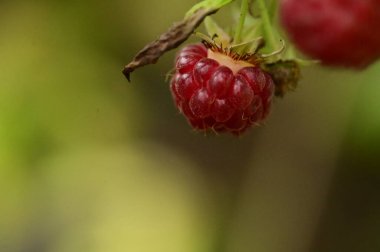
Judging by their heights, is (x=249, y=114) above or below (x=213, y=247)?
above

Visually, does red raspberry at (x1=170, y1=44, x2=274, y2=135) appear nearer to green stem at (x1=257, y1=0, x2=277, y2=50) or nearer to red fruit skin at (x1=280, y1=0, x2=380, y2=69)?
green stem at (x1=257, y1=0, x2=277, y2=50)

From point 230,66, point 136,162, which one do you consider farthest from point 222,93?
point 136,162

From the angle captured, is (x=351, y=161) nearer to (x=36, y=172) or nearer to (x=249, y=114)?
(x=36, y=172)

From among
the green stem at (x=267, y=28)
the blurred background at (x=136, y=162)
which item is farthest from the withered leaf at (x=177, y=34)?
the blurred background at (x=136, y=162)

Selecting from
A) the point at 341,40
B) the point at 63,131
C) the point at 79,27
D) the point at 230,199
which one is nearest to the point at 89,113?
the point at 63,131

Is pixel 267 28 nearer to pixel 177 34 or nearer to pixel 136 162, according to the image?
pixel 177 34

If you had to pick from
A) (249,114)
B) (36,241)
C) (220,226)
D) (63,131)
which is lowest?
(36,241)

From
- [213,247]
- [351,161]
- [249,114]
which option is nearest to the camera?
[249,114]
